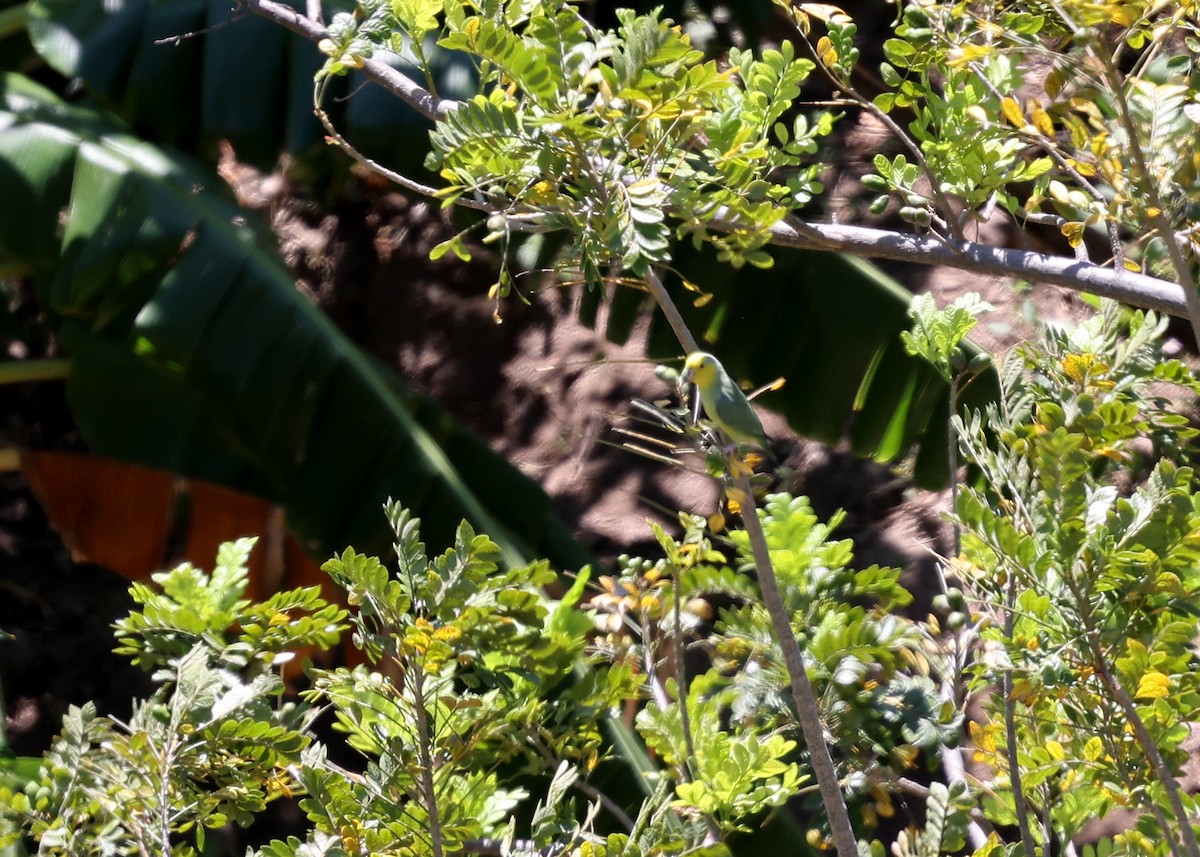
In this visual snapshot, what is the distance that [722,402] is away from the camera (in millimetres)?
901

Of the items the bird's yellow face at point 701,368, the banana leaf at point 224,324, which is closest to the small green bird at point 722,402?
the bird's yellow face at point 701,368

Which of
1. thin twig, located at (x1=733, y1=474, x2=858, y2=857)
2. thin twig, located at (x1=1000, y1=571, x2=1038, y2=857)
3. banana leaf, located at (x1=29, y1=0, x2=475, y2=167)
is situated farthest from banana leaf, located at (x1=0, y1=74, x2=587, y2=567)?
thin twig, located at (x1=733, y1=474, x2=858, y2=857)

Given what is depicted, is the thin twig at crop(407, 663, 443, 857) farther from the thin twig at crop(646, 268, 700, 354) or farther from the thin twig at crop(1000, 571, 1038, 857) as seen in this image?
the thin twig at crop(1000, 571, 1038, 857)

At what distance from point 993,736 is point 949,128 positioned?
0.66 metres

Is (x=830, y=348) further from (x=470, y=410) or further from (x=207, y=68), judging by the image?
(x=470, y=410)

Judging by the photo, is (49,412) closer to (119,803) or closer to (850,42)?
(119,803)

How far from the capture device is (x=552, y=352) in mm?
4227

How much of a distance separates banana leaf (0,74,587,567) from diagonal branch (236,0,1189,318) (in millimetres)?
1251

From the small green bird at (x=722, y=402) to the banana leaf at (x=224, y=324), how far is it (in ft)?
4.84

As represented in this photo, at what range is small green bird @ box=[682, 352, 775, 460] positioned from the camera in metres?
0.89

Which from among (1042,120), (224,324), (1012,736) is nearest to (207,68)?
(224,324)

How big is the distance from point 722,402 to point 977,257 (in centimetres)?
45

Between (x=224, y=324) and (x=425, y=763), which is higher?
(x=425, y=763)

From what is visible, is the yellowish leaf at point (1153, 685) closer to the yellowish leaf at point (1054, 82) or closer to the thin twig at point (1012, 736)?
the thin twig at point (1012, 736)
